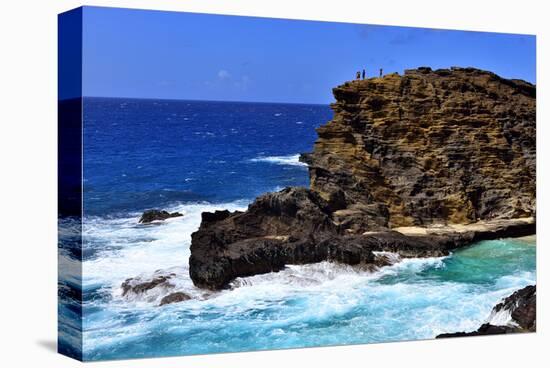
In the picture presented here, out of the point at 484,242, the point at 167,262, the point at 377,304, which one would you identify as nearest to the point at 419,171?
the point at 484,242

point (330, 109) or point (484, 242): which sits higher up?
point (330, 109)

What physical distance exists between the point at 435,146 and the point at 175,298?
7.01 metres

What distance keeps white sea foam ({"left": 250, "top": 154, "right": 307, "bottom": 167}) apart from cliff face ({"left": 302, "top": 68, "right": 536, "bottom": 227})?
97 cm

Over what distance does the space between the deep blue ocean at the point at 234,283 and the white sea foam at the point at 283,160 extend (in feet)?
0.11

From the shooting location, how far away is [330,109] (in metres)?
19.2

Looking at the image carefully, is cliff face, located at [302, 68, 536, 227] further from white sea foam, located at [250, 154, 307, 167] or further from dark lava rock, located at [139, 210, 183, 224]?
dark lava rock, located at [139, 210, 183, 224]

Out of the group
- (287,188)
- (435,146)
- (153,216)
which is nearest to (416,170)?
(435,146)

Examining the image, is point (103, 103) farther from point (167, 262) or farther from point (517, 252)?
point (517, 252)

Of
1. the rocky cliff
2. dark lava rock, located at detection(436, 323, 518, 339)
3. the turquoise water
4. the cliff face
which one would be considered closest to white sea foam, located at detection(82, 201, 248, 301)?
the turquoise water

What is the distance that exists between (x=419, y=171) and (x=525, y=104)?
283cm

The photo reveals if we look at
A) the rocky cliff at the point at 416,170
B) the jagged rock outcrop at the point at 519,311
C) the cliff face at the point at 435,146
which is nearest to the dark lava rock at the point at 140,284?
the rocky cliff at the point at 416,170

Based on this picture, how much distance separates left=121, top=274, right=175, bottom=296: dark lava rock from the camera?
1623cm

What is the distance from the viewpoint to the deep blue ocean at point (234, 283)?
15805mm

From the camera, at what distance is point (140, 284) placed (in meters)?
16.4
